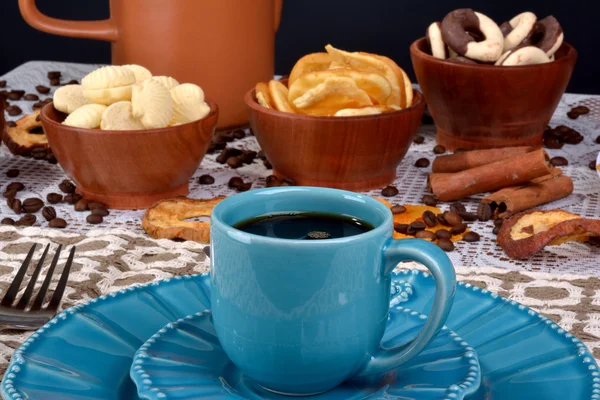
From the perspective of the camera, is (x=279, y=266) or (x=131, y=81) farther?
(x=131, y=81)

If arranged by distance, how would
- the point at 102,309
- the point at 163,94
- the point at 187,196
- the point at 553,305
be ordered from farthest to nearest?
the point at 187,196 < the point at 163,94 < the point at 553,305 < the point at 102,309

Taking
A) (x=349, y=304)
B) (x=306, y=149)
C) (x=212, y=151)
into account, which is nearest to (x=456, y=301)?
(x=349, y=304)

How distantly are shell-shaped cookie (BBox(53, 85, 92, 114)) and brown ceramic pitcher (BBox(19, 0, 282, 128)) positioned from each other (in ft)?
1.03

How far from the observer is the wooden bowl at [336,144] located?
1.34 metres

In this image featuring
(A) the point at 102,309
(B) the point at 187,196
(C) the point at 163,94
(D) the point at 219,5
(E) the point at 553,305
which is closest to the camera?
(A) the point at 102,309

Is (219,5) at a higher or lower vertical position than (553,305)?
higher

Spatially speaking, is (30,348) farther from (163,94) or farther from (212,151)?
(212,151)

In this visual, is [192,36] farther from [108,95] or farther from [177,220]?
[177,220]

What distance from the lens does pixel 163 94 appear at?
128 cm

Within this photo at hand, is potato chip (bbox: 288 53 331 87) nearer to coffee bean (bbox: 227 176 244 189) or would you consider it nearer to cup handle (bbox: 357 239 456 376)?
coffee bean (bbox: 227 176 244 189)

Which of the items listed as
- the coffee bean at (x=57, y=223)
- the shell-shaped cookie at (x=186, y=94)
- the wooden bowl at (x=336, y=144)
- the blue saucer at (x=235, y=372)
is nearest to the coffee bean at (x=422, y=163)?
the wooden bowl at (x=336, y=144)

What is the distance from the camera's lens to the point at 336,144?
136 cm

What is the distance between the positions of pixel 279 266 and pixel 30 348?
0.61 feet

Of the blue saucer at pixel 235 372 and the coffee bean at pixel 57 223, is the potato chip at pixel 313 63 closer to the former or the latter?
the coffee bean at pixel 57 223
